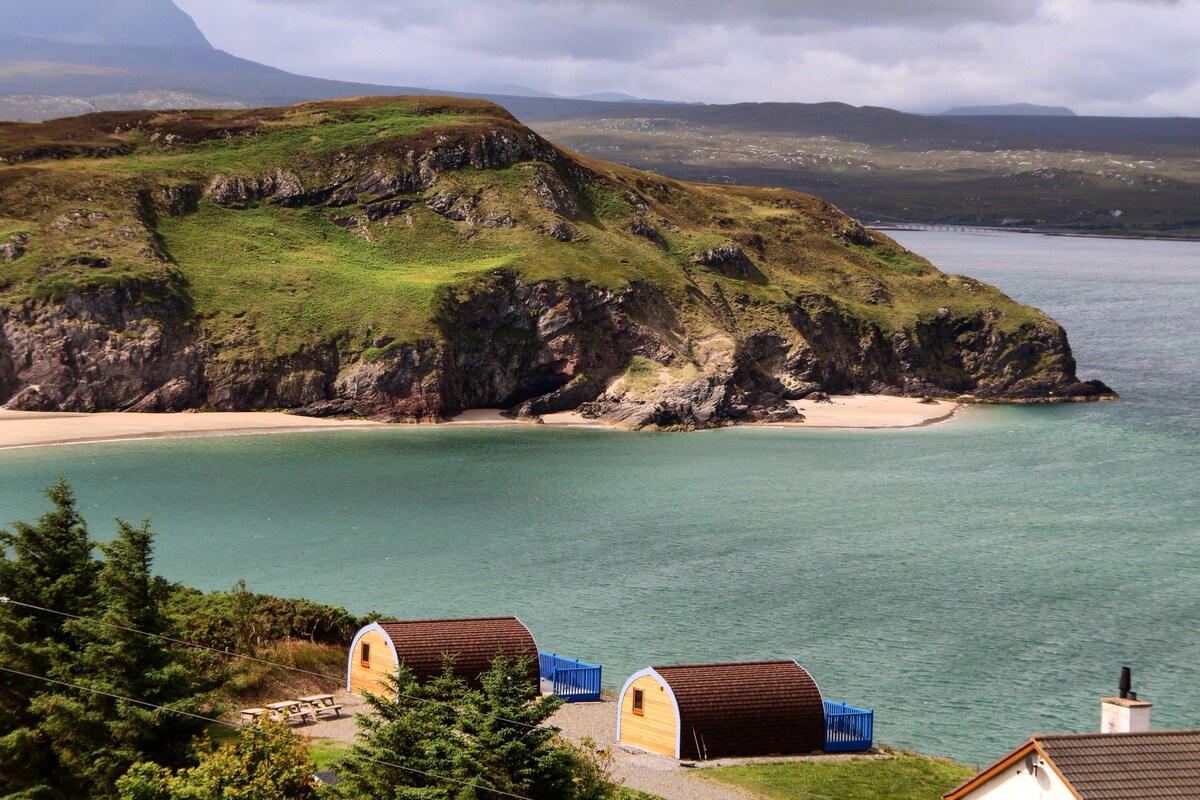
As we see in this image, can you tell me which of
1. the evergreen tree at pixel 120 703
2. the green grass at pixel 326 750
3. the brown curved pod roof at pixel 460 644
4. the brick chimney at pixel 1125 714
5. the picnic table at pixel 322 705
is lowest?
the picnic table at pixel 322 705

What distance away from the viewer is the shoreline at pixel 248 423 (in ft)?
368

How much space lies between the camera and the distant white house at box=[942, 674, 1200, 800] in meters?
24.3

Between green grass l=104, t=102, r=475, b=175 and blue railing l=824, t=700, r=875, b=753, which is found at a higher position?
green grass l=104, t=102, r=475, b=175

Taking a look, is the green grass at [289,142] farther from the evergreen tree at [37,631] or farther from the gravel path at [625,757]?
the gravel path at [625,757]

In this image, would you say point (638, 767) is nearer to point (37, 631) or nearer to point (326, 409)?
point (37, 631)

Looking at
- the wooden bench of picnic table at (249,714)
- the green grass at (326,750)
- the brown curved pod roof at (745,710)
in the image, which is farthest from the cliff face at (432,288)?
the green grass at (326,750)

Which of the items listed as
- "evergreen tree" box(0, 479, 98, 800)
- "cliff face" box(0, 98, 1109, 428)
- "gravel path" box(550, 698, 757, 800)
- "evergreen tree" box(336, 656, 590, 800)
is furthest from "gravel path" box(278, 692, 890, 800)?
"cliff face" box(0, 98, 1109, 428)

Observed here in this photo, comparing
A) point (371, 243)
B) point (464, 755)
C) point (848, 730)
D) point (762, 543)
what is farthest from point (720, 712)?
point (371, 243)

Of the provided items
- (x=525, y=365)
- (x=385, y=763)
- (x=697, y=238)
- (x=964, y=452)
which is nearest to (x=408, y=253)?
(x=525, y=365)

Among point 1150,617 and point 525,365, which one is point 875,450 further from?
point 1150,617

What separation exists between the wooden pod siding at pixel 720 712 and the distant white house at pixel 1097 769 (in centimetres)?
1698

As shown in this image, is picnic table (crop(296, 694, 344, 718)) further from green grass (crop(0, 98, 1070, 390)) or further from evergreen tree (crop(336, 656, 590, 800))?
green grass (crop(0, 98, 1070, 390))

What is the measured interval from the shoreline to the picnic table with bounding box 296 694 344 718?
2767 inches

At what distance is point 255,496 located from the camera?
9088 cm
